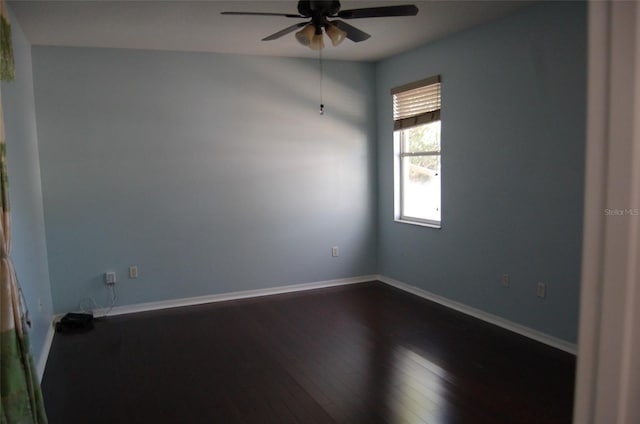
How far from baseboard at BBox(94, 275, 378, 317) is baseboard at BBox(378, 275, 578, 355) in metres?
0.54

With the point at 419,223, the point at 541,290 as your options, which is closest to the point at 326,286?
the point at 419,223

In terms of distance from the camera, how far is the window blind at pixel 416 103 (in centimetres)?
460

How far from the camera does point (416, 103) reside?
4891 mm

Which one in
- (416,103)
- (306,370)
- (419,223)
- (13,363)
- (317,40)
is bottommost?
(306,370)

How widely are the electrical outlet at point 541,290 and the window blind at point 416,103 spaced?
183 centimetres

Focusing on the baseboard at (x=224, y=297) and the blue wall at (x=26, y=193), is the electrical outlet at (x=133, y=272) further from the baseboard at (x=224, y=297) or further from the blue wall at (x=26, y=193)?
the blue wall at (x=26, y=193)

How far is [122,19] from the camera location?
3.59 meters

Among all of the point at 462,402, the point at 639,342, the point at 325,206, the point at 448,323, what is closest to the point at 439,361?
the point at 462,402

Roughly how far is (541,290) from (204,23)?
3.38 metres

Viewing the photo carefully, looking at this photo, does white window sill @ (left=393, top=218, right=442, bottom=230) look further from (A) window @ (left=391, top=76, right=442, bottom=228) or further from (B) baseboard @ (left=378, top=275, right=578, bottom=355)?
(B) baseboard @ (left=378, top=275, right=578, bottom=355)

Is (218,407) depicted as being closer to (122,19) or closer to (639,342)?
(639,342)

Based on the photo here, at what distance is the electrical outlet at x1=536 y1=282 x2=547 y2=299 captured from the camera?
3592 mm

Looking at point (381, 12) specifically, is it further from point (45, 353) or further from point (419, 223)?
point (45, 353)

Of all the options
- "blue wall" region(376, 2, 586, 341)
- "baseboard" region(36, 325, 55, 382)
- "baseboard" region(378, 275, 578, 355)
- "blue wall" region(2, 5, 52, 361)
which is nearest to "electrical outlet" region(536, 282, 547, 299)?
"blue wall" region(376, 2, 586, 341)
